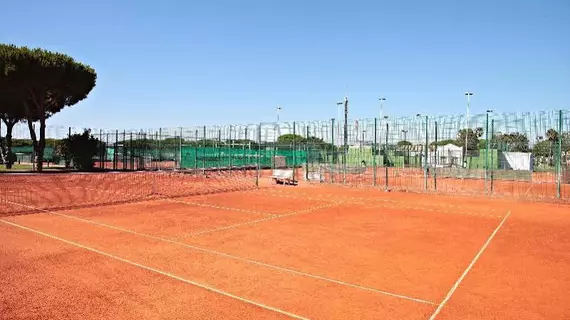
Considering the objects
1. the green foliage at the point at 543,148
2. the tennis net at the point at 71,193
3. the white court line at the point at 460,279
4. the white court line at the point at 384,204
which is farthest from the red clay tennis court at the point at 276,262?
the green foliage at the point at 543,148

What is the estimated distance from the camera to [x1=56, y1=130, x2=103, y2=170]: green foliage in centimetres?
3469

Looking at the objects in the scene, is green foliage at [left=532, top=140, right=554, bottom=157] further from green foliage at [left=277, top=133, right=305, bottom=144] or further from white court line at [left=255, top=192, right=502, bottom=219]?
green foliage at [left=277, top=133, right=305, bottom=144]

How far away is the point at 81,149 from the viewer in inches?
1366

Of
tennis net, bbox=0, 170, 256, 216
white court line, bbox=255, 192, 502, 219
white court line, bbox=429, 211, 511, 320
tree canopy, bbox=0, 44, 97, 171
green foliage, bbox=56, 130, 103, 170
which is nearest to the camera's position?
white court line, bbox=429, 211, 511, 320

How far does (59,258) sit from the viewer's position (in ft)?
24.6

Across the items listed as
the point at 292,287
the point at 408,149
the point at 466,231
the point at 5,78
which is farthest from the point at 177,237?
the point at 5,78

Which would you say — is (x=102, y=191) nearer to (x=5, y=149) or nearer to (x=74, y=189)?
(x=74, y=189)

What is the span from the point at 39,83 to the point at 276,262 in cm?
3178

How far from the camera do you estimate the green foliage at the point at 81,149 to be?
3469 centimetres

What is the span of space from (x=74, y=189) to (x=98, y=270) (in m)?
14.6

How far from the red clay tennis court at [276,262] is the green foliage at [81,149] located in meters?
21.1

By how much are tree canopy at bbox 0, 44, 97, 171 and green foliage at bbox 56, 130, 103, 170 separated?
2150mm

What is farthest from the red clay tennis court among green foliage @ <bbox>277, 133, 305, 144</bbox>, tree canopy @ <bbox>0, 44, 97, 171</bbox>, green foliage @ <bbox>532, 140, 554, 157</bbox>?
tree canopy @ <bbox>0, 44, 97, 171</bbox>

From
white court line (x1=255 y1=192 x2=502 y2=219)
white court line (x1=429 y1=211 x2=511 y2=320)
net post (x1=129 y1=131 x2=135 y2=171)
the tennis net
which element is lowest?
white court line (x1=429 y1=211 x2=511 y2=320)
